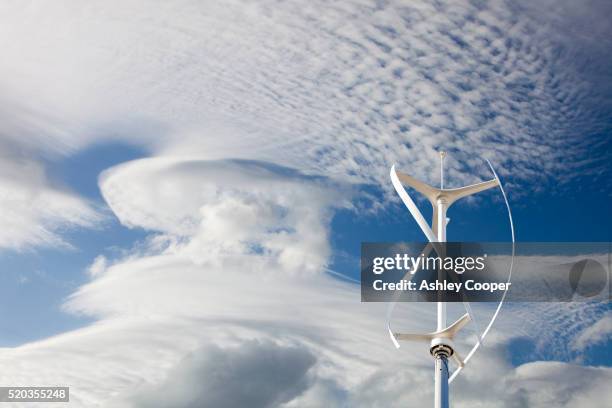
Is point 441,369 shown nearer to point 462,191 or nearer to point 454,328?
point 454,328

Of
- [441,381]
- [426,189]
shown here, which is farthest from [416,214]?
[441,381]

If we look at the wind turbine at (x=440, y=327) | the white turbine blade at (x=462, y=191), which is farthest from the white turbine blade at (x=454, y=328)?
the white turbine blade at (x=462, y=191)

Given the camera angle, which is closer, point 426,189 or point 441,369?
point 441,369

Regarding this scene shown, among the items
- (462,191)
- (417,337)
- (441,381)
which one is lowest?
(441,381)

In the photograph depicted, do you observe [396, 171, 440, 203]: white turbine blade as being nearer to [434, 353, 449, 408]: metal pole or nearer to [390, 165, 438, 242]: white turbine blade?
[390, 165, 438, 242]: white turbine blade

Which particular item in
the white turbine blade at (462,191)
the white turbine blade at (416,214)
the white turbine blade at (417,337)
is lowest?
the white turbine blade at (417,337)

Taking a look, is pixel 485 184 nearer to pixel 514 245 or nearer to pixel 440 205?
pixel 440 205

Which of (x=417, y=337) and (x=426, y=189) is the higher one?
(x=426, y=189)

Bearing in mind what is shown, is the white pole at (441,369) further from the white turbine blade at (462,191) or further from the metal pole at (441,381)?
the white turbine blade at (462,191)

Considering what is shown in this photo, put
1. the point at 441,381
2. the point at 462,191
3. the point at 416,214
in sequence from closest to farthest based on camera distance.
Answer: the point at 441,381 < the point at 416,214 < the point at 462,191

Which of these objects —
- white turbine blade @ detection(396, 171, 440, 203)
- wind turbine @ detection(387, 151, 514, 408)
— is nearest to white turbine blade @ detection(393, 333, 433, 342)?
wind turbine @ detection(387, 151, 514, 408)

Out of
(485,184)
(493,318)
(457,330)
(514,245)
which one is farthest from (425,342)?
(485,184)
